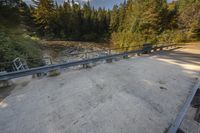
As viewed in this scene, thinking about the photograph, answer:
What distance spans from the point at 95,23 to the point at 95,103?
50518 millimetres

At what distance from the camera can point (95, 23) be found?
49844 mm

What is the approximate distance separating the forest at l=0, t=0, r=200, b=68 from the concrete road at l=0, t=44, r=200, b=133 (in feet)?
17.3

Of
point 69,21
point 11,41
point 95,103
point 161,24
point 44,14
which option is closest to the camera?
point 95,103

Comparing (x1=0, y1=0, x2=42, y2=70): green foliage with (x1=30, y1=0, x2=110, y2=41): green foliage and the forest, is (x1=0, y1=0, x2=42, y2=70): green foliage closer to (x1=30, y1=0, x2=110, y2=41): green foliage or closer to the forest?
the forest

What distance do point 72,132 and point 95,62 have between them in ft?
16.2

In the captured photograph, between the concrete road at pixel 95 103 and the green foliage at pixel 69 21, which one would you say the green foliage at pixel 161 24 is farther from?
the green foliage at pixel 69 21

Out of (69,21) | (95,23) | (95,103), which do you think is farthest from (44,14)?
Result: (95,103)

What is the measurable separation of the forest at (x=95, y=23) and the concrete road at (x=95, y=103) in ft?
17.3

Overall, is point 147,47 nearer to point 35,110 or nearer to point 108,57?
point 108,57

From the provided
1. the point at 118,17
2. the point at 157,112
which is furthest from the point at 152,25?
the point at 157,112

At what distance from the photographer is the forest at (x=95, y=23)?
11.5 m

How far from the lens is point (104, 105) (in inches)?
136

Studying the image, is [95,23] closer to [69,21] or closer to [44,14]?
[69,21]

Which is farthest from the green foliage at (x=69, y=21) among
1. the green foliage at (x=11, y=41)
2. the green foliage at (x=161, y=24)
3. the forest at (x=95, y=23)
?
the green foliage at (x=11, y=41)
